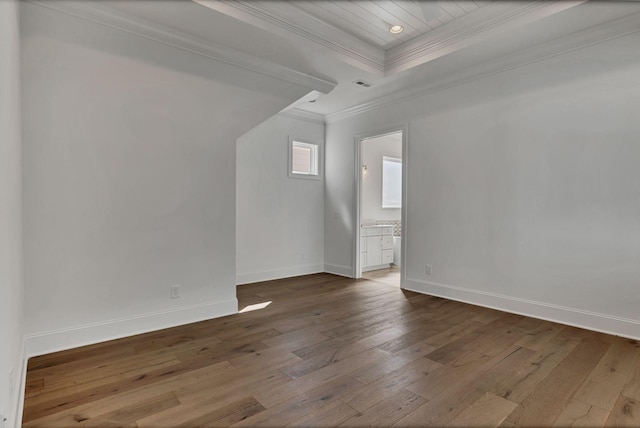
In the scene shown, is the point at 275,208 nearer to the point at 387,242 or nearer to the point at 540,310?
the point at 387,242

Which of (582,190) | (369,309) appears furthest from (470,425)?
(582,190)

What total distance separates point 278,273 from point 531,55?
446cm

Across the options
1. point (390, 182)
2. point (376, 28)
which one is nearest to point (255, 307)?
point (376, 28)

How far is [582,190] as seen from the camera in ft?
10.8

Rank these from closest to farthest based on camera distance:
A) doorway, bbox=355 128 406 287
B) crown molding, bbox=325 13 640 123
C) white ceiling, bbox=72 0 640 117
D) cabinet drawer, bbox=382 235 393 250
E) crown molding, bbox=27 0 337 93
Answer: crown molding, bbox=27 0 337 93 < white ceiling, bbox=72 0 640 117 < crown molding, bbox=325 13 640 123 < doorway, bbox=355 128 406 287 < cabinet drawer, bbox=382 235 393 250

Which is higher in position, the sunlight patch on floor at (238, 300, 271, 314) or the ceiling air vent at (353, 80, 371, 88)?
the ceiling air vent at (353, 80, 371, 88)

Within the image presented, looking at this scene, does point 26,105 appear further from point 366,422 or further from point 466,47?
point 466,47

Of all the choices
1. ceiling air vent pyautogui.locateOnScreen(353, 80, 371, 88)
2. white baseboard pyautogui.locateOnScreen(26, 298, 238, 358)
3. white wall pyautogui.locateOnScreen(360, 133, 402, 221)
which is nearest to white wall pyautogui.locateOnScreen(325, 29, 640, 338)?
ceiling air vent pyautogui.locateOnScreen(353, 80, 371, 88)

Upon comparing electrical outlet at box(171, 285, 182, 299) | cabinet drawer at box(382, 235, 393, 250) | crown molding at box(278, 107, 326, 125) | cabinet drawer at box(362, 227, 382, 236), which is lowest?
electrical outlet at box(171, 285, 182, 299)

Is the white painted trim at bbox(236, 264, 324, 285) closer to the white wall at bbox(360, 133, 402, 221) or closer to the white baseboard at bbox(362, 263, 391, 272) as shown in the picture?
the white baseboard at bbox(362, 263, 391, 272)

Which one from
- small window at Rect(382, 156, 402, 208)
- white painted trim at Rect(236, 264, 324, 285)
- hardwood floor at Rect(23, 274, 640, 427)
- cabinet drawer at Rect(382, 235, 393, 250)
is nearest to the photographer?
hardwood floor at Rect(23, 274, 640, 427)

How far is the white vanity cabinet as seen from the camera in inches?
240

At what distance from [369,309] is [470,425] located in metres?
2.11

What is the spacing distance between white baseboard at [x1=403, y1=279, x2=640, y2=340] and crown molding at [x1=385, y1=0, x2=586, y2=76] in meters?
2.79
